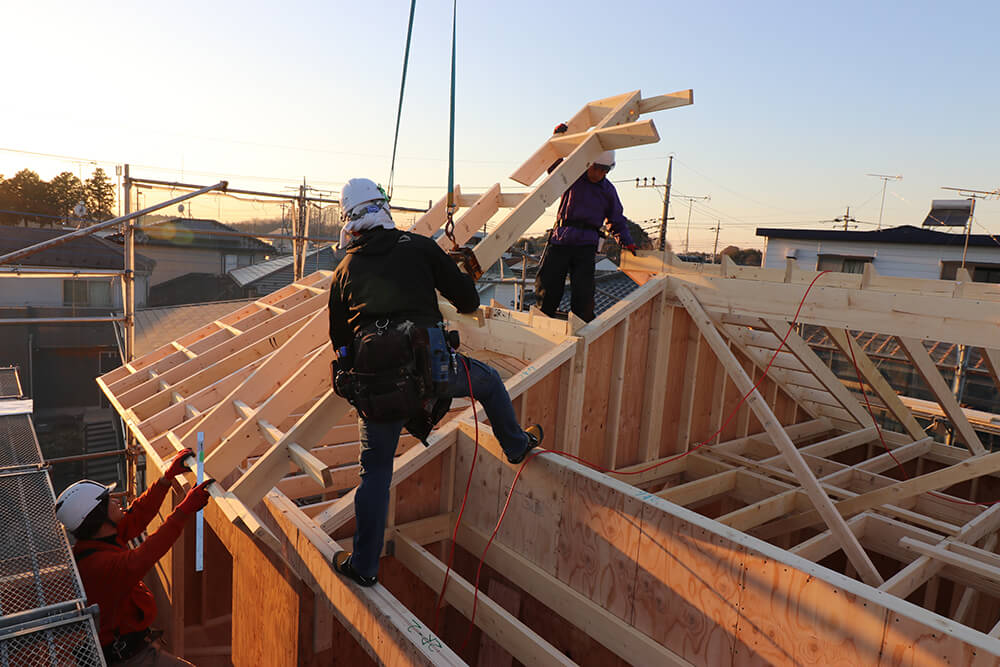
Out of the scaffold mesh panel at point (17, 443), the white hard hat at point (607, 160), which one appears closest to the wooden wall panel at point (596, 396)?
the white hard hat at point (607, 160)

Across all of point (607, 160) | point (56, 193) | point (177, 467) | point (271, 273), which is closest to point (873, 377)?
point (607, 160)

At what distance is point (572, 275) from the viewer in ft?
17.7

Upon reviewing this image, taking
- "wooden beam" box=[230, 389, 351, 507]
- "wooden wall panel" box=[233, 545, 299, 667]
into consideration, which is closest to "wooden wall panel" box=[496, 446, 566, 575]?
"wooden beam" box=[230, 389, 351, 507]

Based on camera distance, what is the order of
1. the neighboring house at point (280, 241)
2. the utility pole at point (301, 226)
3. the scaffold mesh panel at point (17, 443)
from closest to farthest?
1. the scaffold mesh panel at point (17, 443)
2. the utility pole at point (301, 226)
3. the neighboring house at point (280, 241)

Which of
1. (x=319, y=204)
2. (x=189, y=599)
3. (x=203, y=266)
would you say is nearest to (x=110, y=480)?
(x=203, y=266)

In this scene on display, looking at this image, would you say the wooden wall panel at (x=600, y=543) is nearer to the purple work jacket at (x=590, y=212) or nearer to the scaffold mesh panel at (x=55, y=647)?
the scaffold mesh panel at (x=55, y=647)

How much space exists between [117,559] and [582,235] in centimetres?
397

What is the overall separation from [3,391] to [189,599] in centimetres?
239

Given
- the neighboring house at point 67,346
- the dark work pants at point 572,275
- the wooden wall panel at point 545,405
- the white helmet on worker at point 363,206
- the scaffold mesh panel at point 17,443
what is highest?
the white helmet on worker at point 363,206

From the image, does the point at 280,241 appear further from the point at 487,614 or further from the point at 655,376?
the point at 487,614

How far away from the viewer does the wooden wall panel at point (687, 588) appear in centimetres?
250

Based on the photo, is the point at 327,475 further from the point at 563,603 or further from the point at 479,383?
the point at 563,603

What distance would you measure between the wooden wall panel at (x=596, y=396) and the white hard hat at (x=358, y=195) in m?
2.32

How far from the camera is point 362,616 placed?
2.75m
